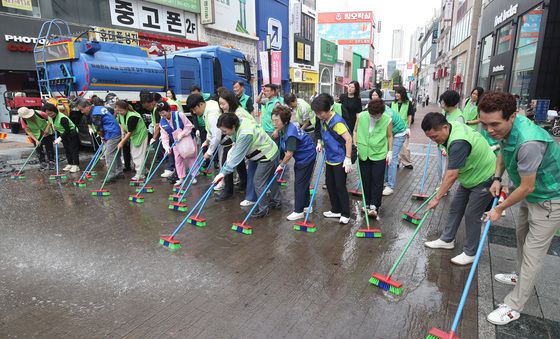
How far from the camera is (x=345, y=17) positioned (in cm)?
6838

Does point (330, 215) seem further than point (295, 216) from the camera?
Yes

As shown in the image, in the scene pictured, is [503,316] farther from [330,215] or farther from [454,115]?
[454,115]

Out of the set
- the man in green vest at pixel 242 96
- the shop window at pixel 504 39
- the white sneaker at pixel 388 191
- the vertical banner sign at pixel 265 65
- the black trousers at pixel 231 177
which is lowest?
the white sneaker at pixel 388 191

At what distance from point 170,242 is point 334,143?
2242 mm

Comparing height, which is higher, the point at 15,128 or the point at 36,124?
the point at 36,124

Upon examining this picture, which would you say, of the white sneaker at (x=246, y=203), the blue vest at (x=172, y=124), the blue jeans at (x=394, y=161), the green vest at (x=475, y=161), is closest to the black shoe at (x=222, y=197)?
the white sneaker at (x=246, y=203)

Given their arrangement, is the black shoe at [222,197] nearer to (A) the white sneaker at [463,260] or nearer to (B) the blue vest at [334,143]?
(B) the blue vest at [334,143]

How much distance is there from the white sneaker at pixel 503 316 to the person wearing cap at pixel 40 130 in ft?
26.5

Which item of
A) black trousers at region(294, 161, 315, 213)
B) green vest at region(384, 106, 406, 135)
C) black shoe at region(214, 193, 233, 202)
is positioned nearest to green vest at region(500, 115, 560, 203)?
black trousers at region(294, 161, 315, 213)

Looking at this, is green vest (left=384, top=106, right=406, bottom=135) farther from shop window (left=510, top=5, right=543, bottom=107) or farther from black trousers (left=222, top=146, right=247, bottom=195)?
shop window (left=510, top=5, right=543, bottom=107)

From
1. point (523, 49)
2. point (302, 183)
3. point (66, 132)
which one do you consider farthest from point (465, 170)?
point (523, 49)

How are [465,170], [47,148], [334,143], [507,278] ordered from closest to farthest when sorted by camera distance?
[507,278] → [465,170] → [334,143] → [47,148]

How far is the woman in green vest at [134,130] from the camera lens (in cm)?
621

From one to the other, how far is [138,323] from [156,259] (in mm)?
1054
